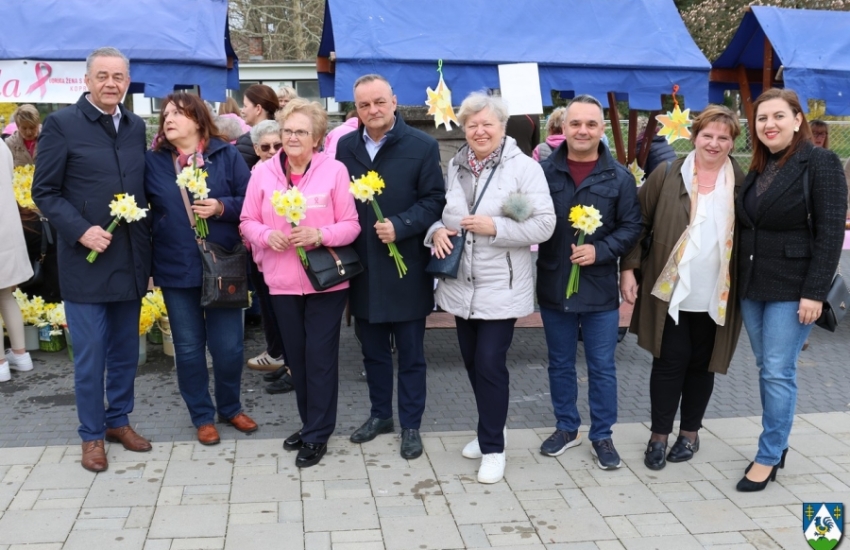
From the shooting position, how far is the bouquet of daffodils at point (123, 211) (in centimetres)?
374

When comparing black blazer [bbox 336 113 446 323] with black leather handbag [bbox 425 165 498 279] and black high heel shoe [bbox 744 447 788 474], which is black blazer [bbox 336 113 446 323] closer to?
black leather handbag [bbox 425 165 498 279]

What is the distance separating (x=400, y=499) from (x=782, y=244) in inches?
84.3

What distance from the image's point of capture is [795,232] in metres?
3.59

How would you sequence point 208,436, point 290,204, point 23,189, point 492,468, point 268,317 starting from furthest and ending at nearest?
point 23,189 → point 268,317 → point 208,436 → point 492,468 → point 290,204

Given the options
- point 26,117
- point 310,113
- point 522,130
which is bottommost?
point 310,113

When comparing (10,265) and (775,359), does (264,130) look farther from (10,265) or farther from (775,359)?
(775,359)

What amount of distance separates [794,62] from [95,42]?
6.00 meters

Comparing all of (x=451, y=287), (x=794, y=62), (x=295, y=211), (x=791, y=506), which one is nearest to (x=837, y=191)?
(x=791, y=506)

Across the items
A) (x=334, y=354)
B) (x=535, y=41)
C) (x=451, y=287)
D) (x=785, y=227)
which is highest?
(x=535, y=41)

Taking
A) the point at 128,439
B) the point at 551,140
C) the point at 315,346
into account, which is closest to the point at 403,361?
the point at 315,346

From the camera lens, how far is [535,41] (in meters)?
6.75

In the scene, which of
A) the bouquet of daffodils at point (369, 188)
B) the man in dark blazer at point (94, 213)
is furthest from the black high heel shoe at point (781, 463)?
the man in dark blazer at point (94, 213)

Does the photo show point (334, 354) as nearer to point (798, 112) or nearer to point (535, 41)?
point (798, 112)

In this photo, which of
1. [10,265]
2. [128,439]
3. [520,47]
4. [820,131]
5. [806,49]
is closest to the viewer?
[128,439]
